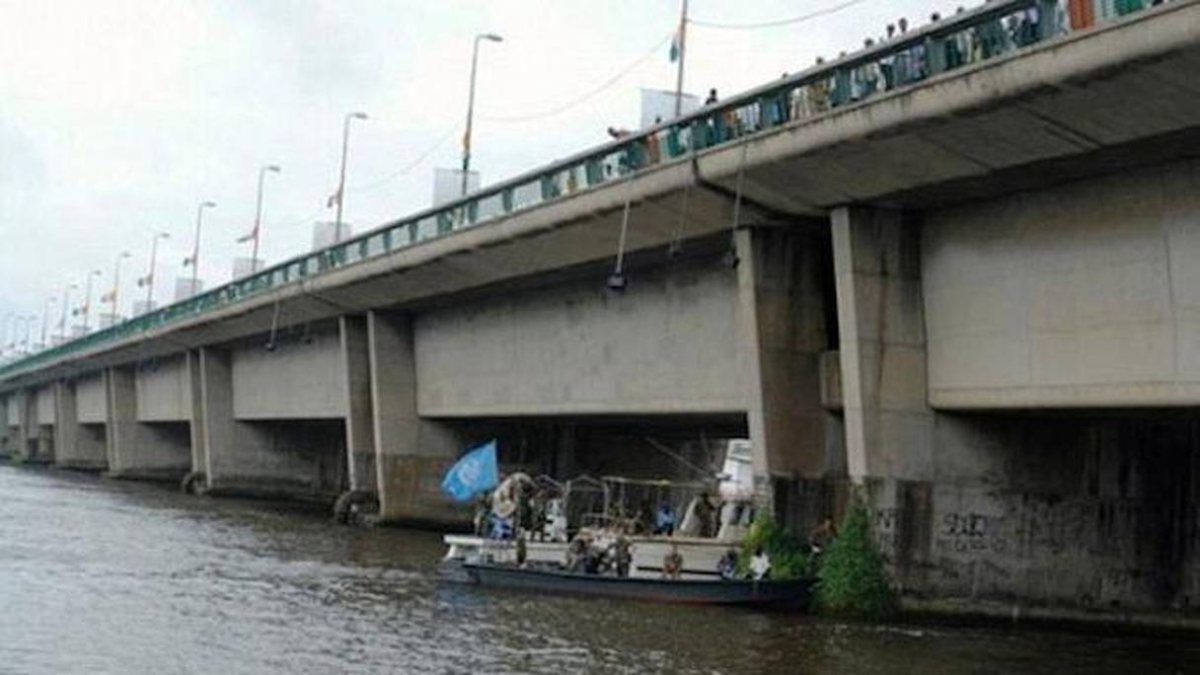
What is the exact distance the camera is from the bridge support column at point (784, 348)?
3114 cm

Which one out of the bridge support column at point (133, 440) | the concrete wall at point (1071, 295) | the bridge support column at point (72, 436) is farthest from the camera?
the bridge support column at point (72, 436)

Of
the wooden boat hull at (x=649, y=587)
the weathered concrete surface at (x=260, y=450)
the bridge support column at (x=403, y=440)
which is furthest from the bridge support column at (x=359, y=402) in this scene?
the wooden boat hull at (x=649, y=587)

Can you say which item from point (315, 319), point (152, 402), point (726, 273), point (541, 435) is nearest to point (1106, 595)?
point (726, 273)

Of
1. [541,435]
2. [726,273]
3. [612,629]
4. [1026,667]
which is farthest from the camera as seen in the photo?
[541,435]

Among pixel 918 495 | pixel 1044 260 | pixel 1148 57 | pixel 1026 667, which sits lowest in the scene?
pixel 1026 667

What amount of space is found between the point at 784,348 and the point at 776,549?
14.2 feet

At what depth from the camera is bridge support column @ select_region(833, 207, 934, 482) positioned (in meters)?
28.4

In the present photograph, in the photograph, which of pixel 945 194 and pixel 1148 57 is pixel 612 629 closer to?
pixel 945 194

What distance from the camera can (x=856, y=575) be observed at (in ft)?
90.8

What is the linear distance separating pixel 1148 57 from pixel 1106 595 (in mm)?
12800

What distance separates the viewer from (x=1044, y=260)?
26.5m

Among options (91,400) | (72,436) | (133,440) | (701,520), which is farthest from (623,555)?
(72,436)

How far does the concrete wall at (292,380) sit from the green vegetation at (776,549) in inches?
1117

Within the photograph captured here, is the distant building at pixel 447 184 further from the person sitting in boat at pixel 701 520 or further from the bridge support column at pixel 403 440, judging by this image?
the person sitting in boat at pixel 701 520
